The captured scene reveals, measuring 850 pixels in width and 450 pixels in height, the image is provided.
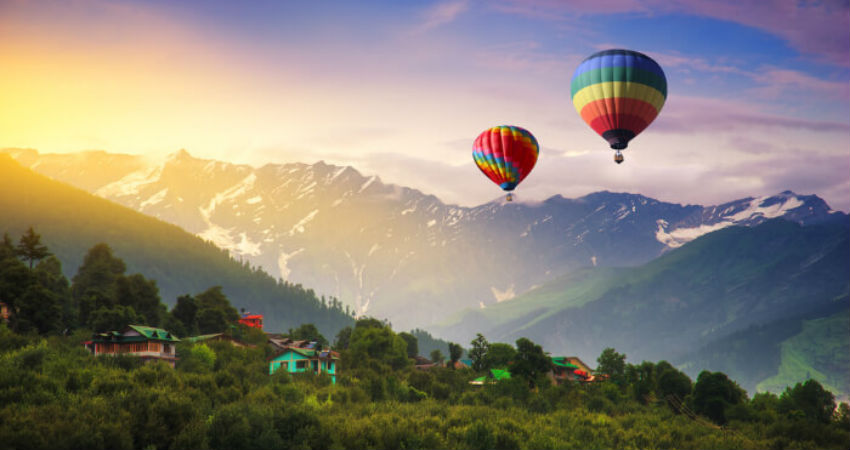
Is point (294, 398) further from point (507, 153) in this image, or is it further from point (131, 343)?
point (507, 153)

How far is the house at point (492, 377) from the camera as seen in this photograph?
571ft

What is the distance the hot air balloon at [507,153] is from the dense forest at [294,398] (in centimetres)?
3949

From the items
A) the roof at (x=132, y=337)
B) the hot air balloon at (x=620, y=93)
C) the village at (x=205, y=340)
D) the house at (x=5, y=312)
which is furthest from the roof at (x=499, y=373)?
the house at (x=5, y=312)

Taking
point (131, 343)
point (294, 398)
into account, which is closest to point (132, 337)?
point (131, 343)

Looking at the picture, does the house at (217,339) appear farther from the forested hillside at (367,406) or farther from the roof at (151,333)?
the roof at (151,333)

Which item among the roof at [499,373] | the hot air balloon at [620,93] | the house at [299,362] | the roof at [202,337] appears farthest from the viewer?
the roof at [499,373]

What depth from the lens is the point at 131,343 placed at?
14000 cm

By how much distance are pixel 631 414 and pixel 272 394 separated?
6774cm

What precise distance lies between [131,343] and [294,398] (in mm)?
32513

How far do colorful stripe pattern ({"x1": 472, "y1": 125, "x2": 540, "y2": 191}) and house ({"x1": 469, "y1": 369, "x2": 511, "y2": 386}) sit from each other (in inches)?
2184

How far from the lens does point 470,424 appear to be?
123375 millimetres

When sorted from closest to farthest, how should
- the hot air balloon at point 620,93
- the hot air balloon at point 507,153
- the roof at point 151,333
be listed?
the hot air balloon at point 620,93 → the hot air balloon at point 507,153 → the roof at point 151,333

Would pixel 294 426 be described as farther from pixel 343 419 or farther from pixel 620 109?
pixel 620 109

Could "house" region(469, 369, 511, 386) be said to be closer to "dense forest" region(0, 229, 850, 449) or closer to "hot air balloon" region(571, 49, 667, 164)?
"dense forest" region(0, 229, 850, 449)
